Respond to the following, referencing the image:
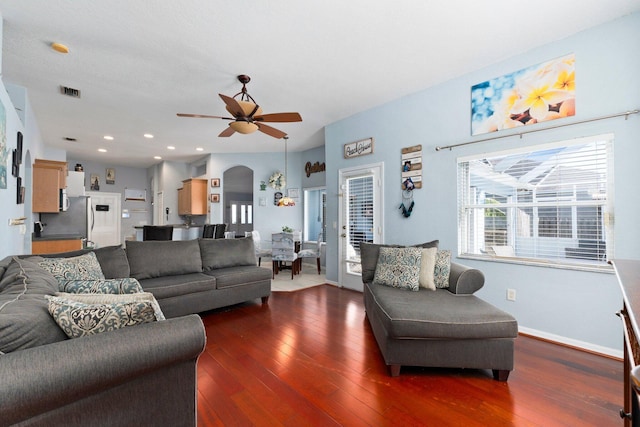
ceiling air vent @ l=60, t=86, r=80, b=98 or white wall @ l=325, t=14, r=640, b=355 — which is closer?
white wall @ l=325, t=14, r=640, b=355

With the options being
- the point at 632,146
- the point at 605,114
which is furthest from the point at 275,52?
the point at 632,146

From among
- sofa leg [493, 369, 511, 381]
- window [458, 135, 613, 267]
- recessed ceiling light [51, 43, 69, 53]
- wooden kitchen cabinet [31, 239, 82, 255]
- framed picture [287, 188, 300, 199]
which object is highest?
recessed ceiling light [51, 43, 69, 53]

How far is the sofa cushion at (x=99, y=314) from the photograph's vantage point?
1130 mm

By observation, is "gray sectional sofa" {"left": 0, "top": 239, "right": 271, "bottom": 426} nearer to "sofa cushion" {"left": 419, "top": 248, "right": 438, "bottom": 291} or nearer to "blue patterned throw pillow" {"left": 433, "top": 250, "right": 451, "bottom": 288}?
"sofa cushion" {"left": 419, "top": 248, "right": 438, "bottom": 291}

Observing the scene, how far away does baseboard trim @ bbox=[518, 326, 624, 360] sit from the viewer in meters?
2.36

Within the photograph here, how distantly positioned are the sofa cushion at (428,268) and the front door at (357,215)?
136 centimetres

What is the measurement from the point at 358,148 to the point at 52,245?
4.69 meters

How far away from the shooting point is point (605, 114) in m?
2.42

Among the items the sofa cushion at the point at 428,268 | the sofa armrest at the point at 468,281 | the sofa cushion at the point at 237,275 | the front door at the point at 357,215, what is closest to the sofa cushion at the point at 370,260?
the sofa cushion at the point at 428,268

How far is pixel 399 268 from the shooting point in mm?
2779

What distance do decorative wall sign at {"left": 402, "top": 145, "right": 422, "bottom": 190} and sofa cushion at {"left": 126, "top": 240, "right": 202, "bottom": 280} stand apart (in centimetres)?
291

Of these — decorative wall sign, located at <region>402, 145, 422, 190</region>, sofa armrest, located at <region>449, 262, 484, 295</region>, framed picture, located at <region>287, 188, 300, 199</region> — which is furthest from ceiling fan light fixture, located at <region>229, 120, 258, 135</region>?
framed picture, located at <region>287, 188, 300, 199</region>

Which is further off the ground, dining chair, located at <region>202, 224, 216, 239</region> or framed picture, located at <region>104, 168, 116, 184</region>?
framed picture, located at <region>104, 168, 116, 184</region>

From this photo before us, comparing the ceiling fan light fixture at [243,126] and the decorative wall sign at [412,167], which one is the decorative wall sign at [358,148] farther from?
the ceiling fan light fixture at [243,126]
